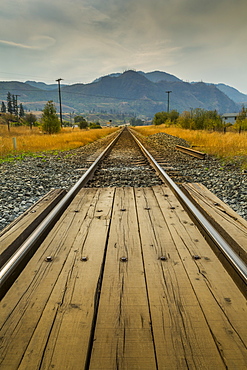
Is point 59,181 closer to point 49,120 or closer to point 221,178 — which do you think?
point 221,178

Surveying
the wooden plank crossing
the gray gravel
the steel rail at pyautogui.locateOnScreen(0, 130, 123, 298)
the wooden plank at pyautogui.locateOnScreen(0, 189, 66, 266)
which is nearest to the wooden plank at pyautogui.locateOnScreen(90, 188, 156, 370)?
the wooden plank crossing

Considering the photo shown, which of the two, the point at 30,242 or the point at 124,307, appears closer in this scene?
the point at 124,307

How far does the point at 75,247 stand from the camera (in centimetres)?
222

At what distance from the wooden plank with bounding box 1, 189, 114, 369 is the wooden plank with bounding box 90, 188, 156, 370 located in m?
0.07

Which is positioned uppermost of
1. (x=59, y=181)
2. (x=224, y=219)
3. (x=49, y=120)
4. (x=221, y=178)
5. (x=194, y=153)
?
(x=49, y=120)

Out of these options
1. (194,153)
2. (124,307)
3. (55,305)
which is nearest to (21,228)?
(55,305)

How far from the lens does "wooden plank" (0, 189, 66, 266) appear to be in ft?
6.76

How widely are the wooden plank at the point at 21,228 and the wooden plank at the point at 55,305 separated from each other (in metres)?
0.20

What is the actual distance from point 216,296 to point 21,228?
1.78 meters

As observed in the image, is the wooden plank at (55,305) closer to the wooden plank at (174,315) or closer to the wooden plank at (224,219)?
the wooden plank at (174,315)

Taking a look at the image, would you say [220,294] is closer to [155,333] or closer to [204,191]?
[155,333]

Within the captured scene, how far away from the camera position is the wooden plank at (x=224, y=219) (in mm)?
2125

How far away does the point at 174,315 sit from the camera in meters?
1.42

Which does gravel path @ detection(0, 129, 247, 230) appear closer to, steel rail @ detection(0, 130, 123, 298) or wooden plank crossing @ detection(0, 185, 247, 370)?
Result: steel rail @ detection(0, 130, 123, 298)
